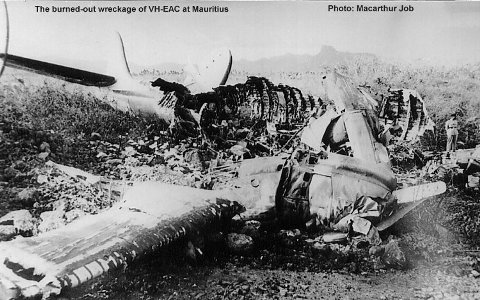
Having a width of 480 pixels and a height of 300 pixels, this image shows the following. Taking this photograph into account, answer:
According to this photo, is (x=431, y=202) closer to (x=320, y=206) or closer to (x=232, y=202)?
(x=320, y=206)

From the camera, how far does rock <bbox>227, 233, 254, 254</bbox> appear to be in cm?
277

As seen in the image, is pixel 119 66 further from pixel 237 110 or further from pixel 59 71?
pixel 237 110

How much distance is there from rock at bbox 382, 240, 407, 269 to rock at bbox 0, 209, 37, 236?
1.86m

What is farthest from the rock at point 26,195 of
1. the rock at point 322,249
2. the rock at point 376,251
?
the rock at point 376,251

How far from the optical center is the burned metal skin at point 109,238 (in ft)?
8.57

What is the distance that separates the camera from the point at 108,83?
2818 millimetres

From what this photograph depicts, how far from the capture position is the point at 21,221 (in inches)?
107

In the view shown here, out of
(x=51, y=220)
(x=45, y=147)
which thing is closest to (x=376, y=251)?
(x=51, y=220)

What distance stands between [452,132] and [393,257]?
2.51 ft

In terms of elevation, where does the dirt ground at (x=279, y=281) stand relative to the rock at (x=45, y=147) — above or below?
below

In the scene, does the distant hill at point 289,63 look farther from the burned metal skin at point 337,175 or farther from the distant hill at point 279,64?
the burned metal skin at point 337,175

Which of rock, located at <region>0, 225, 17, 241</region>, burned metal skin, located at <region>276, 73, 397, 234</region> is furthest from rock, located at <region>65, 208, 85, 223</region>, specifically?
burned metal skin, located at <region>276, 73, 397, 234</region>

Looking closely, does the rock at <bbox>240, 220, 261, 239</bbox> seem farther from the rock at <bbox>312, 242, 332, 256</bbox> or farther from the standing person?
the standing person

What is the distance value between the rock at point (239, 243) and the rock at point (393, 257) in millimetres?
722
